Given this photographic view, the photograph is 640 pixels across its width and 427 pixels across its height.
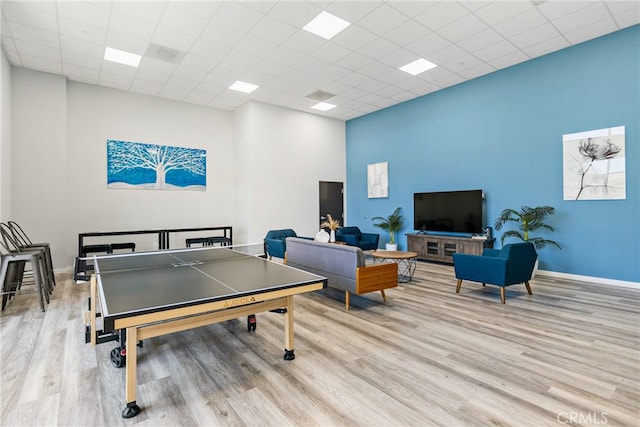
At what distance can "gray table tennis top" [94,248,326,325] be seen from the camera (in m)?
1.80

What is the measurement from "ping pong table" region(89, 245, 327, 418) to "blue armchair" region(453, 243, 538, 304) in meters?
2.82

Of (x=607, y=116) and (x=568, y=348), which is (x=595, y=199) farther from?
(x=568, y=348)

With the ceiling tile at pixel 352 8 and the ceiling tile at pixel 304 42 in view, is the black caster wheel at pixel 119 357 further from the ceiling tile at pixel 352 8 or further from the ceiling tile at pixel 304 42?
the ceiling tile at pixel 304 42

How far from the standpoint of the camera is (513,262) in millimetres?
4121

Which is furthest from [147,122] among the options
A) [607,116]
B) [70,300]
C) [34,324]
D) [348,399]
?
[607,116]

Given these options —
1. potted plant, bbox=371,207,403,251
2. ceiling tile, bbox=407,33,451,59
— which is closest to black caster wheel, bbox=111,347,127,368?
ceiling tile, bbox=407,33,451,59

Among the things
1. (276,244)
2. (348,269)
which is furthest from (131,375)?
(276,244)

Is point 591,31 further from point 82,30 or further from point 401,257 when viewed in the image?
point 82,30

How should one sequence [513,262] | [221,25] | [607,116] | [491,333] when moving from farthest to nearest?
[607,116] < [221,25] < [513,262] < [491,333]

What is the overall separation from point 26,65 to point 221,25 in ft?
13.3

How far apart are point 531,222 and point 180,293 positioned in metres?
5.83

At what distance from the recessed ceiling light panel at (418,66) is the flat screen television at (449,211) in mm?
2632

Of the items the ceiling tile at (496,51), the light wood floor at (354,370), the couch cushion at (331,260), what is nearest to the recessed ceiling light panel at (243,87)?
the couch cushion at (331,260)

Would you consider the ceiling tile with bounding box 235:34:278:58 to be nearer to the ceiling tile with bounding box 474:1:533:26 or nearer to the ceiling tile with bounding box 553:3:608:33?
the ceiling tile with bounding box 474:1:533:26
